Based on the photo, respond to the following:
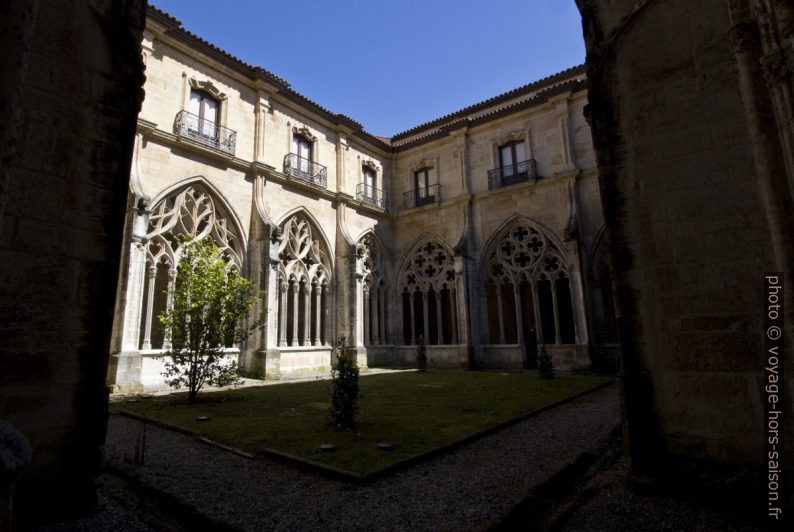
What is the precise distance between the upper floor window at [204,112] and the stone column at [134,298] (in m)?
4.06

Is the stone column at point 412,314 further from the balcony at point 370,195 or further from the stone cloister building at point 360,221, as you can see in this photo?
the balcony at point 370,195

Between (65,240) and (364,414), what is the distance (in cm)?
433

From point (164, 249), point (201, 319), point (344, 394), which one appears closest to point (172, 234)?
point (164, 249)

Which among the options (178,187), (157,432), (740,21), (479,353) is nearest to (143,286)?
(178,187)

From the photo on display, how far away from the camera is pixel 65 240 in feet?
9.79

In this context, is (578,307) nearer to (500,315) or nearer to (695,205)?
(500,315)

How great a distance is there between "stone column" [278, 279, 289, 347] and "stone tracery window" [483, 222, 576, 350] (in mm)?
7129

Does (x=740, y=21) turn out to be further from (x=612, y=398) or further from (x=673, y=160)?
(x=612, y=398)

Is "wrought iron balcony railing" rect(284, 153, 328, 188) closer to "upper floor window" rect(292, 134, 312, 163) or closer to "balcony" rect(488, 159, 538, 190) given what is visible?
"upper floor window" rect(292, 134, 312, 163)

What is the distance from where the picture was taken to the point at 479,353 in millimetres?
14344

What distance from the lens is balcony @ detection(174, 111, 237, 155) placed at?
35.8 ft

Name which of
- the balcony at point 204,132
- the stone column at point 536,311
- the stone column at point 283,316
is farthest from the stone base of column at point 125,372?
the stone column at point 536,311

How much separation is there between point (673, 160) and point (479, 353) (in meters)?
11.6

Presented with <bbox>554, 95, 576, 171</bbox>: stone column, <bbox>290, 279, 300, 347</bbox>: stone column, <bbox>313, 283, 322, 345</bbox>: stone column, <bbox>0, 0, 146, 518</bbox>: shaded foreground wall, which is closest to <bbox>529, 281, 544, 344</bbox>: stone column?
<bbox>554, 95, 576, 171</bbox>: stone column
